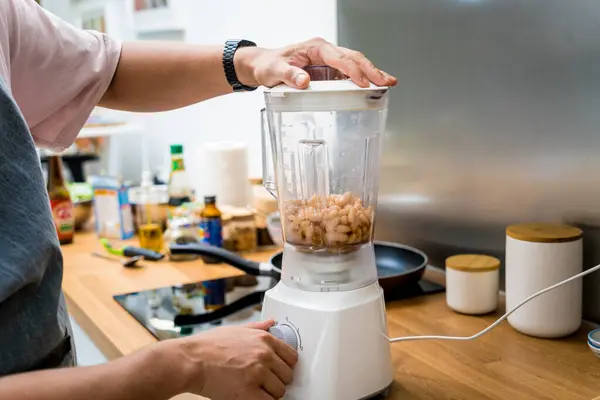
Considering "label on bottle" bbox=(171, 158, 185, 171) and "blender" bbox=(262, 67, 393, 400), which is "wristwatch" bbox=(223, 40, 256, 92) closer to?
"blender" bbox=(262, 67, 393, 400)

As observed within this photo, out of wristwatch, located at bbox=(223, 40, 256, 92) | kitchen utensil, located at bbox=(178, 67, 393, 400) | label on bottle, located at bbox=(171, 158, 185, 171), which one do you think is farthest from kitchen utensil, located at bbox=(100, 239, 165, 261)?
kitchen utensil, located at bbox=(178, 67, 393, 400)

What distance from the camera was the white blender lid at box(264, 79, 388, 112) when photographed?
786mm

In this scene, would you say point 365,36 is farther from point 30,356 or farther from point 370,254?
point 30,356

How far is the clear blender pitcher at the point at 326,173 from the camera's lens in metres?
0.81

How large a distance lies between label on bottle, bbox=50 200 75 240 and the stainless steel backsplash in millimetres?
871

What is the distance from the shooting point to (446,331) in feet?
3.41

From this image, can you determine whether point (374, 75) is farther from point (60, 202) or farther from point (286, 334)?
point (60, 202)

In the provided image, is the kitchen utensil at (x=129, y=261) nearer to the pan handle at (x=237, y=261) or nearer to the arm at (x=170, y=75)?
the pan handle at (x=237, y=261)

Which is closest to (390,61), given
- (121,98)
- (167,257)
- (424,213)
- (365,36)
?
(365,36)

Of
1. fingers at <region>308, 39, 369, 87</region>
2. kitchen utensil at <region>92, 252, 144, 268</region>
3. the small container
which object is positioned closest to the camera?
fingers at <region>308, 39, 369, 87</region>

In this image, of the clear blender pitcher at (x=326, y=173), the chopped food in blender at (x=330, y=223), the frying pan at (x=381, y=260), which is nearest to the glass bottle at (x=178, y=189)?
the frying pan at (x=381, y=260)

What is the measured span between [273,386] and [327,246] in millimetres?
185

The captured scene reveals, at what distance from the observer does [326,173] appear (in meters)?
0.96

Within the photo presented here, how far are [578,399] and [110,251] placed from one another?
1.18 metres
